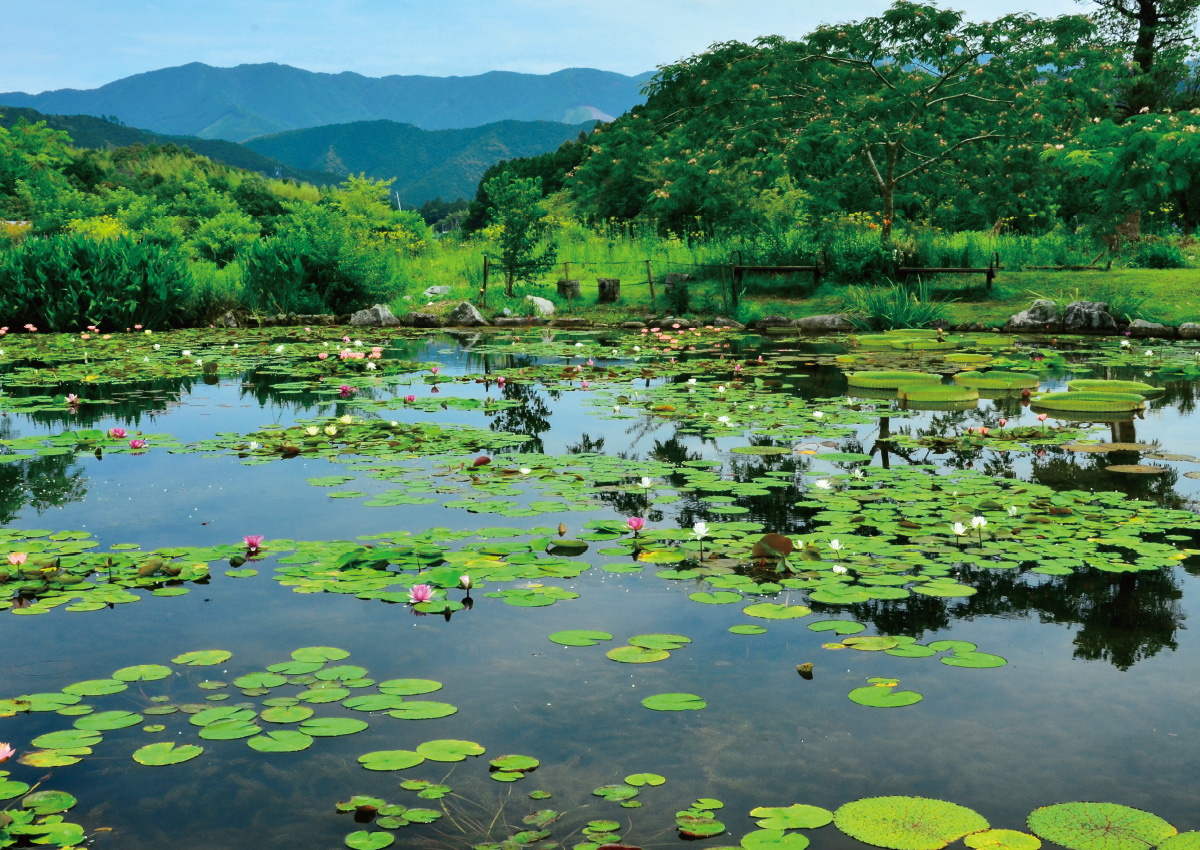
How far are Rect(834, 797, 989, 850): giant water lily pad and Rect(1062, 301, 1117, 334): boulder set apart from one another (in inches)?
459

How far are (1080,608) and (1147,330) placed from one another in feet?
33.3

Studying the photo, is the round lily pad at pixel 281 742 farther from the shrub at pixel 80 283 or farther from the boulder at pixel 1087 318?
the shrub at pixel 80 283

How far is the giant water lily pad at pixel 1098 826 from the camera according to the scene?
1692mm

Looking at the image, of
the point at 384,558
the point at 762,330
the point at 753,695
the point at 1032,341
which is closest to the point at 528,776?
the point at 753,695

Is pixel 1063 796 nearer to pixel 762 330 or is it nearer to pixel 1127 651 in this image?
pixel 1127 651

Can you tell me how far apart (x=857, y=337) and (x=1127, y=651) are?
8.67 m

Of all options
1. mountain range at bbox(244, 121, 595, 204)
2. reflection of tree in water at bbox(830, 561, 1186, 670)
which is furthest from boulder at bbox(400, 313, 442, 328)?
mountain range at bbox(244, 121, 595, 204)

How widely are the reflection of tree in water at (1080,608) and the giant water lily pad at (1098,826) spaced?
2.59ft

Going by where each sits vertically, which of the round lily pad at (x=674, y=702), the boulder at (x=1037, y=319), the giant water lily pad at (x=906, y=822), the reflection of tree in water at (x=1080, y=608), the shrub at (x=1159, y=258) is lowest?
the giant water lily pad at (x=906, y=822)

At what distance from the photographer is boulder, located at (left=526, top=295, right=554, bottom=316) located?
15078mm

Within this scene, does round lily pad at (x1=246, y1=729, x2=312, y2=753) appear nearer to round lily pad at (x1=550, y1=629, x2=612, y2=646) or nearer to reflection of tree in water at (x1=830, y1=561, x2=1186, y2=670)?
round lily pad at (x1=550, y1=629, x2=612, y2=646)

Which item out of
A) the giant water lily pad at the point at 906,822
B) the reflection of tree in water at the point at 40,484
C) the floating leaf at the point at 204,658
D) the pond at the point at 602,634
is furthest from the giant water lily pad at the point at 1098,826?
the reflection of tree in water at the point at 40,484

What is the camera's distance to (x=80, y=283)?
42.3 feet

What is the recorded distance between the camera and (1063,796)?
186 centimetres
